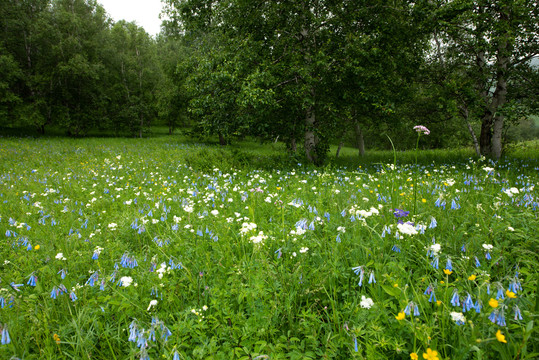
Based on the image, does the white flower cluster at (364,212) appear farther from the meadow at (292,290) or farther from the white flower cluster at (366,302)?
the white flower cluster at (366,302)

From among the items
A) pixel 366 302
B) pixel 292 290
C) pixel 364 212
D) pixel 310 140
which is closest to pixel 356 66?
pixel 310 140

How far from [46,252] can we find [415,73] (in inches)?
473

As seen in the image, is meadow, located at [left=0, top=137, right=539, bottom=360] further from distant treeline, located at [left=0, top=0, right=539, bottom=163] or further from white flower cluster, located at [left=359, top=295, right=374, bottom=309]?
distant treeline, located at [left=0, top=0, right=539, bottom=163]

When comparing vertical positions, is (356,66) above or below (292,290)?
above

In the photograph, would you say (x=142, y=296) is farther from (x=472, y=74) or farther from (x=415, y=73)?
Result: (x=472, y=74)

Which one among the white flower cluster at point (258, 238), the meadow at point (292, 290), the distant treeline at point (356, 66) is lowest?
the meadow at point (292, 290)

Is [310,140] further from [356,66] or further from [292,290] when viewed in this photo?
[292,290]

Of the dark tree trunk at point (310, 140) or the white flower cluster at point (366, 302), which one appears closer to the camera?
the white flower cluster at point (366, 302)

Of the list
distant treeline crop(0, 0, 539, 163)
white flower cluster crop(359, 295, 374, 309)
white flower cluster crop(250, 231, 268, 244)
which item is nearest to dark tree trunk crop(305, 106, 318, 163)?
distant treeline crop(0, 0, 539, 163)

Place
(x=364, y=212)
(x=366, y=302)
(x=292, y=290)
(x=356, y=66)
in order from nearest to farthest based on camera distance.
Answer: (x=366, y=302) < (x=292, y=290) < (x=364, y=212) < (x=356, y=66)

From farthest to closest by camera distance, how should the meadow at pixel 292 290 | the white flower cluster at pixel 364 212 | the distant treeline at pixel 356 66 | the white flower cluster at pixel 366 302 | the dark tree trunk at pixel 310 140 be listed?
the dark tree trunk at pixel 310 140 < the distant treeline at pixel 356 66 < the white flower cluster at pixel 364 212 < the white flower cluster at pixel 366 302 < the meadow at pixel 292 290

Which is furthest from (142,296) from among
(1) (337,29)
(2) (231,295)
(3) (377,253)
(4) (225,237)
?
(1) (337,29)

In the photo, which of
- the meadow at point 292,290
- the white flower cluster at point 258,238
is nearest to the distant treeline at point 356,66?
the meadow at point 292,290

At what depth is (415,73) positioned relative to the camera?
10148mm
